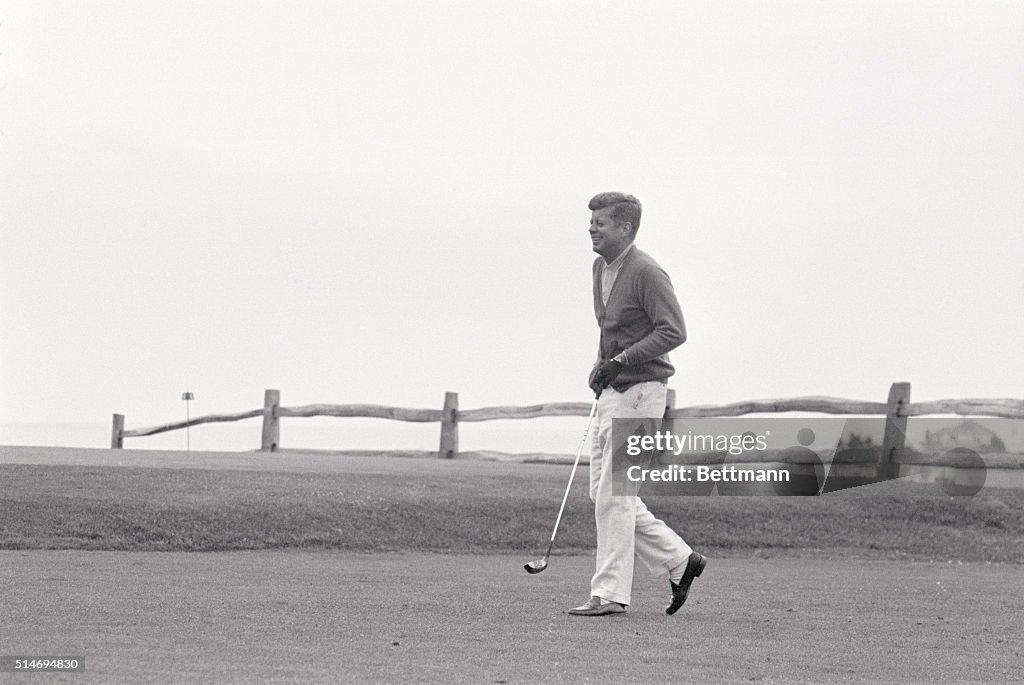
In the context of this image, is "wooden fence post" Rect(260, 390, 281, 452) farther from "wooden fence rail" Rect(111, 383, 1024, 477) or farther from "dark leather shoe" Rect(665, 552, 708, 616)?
"dark leather shoe" Rect(665, 552, 708, 616)

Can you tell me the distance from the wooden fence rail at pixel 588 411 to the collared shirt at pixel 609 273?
470 inches

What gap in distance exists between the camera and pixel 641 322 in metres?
8.01

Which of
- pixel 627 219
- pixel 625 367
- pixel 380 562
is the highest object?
pixel 627 219

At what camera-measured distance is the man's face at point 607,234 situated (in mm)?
7984

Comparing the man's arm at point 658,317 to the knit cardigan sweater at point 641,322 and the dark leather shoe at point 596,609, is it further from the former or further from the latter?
the dark leather shoe at point 596,609

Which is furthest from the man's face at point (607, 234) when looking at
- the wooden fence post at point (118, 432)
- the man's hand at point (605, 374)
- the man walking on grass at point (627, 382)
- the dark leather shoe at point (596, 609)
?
the wooden fence post at point (118, 432)

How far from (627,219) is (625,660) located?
9.18ft

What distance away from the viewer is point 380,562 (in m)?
11.6

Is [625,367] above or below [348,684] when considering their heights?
above

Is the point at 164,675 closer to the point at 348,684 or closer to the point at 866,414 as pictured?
the point at 348,684

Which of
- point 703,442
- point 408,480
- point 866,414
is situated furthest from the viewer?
point 703,442

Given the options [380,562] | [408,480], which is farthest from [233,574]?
[408,480]

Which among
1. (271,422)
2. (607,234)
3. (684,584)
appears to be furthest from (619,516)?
(271,422)

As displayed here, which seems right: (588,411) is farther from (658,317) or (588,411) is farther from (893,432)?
(658,317)
